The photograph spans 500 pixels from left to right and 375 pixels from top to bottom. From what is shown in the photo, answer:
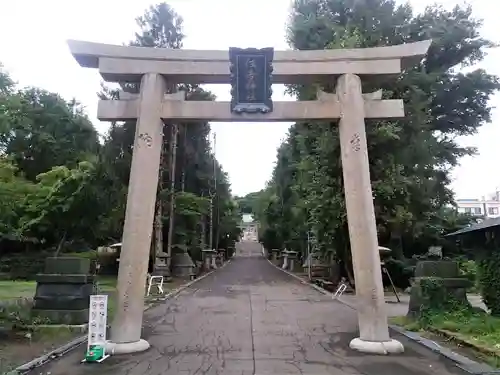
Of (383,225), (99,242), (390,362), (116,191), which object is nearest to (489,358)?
(390,362)

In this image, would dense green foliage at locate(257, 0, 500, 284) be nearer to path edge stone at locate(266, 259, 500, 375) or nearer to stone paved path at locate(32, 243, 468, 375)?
stone paved path at locate(32, 243, 468, 375)

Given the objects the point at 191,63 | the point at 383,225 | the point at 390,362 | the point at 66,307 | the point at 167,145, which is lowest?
the point at 390,362

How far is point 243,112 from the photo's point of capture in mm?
9305

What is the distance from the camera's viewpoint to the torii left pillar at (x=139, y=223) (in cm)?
841

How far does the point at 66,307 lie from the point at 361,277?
657cm

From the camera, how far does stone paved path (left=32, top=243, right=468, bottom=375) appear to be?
7195 mm

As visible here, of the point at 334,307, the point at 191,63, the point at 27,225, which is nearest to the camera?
the point at 191,63

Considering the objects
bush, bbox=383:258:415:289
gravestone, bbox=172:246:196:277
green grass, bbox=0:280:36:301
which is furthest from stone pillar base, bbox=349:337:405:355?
gravestone, bbox=172:246:196:277

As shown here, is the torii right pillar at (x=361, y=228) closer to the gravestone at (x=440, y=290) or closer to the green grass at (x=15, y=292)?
the gravestone at (x=440, y=290)

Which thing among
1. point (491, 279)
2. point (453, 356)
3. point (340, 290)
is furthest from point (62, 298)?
point (340, 290)

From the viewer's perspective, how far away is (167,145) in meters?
27.9

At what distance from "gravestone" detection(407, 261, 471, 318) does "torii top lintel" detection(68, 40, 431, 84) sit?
5.07 meters

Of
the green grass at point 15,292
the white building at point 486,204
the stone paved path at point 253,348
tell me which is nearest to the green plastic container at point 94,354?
the stone paved path at point 253,348

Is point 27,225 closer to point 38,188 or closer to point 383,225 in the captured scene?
point 38,188
